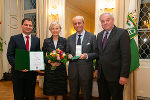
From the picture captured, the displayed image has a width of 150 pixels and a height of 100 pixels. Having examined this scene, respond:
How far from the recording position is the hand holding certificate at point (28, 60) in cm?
197

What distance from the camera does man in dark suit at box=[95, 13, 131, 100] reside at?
1781 mm

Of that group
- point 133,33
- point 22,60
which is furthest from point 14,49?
point 133,33

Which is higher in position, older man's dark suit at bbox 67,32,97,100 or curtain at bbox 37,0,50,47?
curtain at bbox 37,0,50,47

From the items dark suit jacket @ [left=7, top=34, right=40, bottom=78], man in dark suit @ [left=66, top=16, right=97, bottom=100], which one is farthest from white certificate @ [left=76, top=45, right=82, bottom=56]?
dark suit jacket @ [left=7, top=34, right=40, bottom=78]

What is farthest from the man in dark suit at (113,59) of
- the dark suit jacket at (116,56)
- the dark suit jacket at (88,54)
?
the dark suit jacket at (88,54)

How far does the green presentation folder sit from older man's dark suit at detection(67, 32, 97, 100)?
706mm

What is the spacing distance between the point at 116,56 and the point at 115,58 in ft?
0.10

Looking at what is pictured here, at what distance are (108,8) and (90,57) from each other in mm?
2461

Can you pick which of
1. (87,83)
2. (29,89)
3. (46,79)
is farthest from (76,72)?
(29,89)

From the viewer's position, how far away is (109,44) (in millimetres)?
1858

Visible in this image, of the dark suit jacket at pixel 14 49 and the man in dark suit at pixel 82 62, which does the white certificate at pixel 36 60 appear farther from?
the man in dark suit at pixel 82 62

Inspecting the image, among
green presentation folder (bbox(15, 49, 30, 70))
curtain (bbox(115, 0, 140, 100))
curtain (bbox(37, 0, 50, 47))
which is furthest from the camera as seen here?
curtain (bbox(37, 0, 50, 47))

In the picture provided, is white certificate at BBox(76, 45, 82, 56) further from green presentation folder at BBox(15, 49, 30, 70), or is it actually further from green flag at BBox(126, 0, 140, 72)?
green flag at BBox(126, 0, 140, 72)

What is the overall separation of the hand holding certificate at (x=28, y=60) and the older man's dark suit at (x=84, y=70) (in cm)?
53
